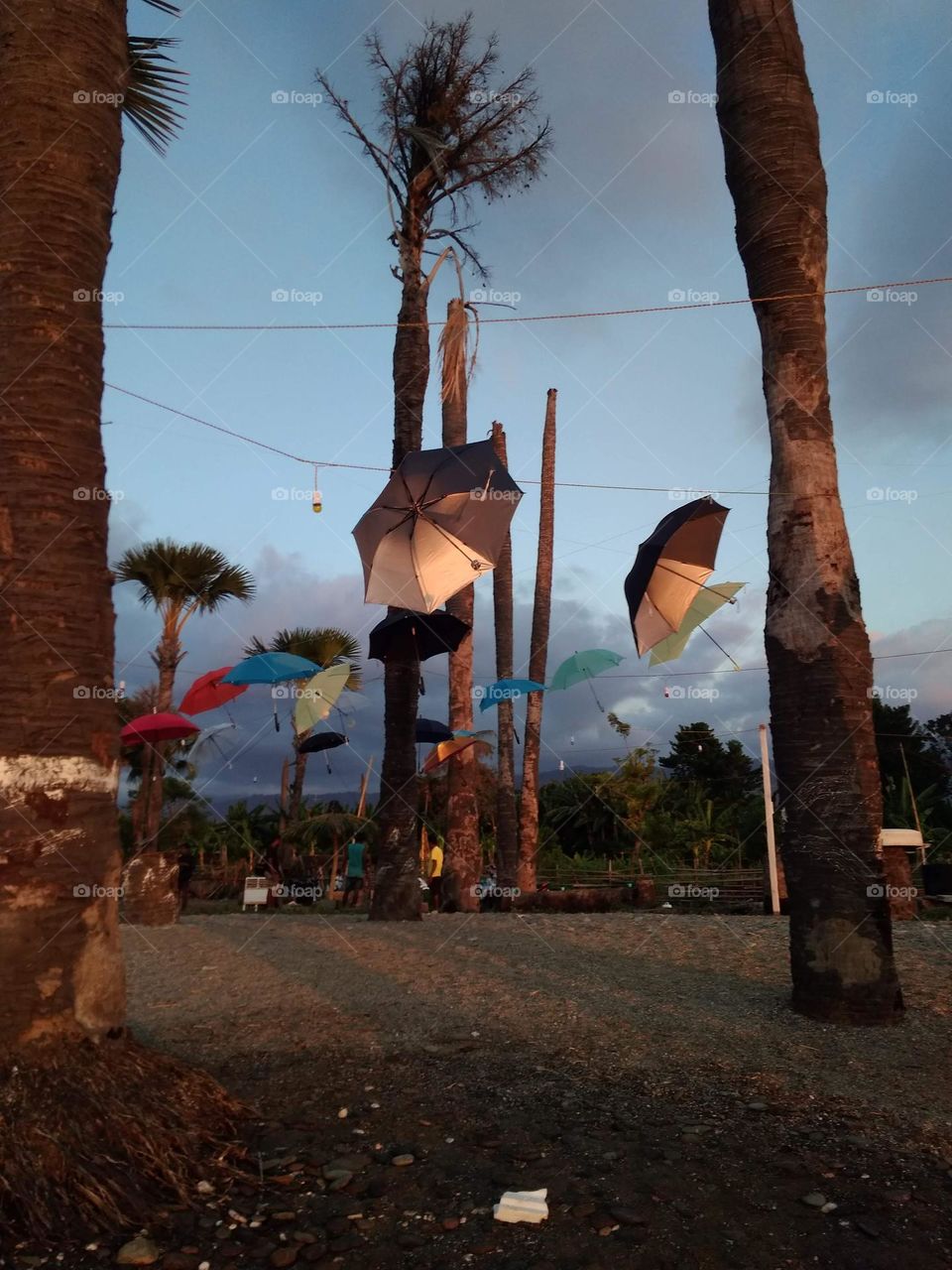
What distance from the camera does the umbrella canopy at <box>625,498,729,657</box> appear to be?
10.2 meters

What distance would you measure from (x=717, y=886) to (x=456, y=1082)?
55.7 ft

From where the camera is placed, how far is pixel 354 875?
61.9ft

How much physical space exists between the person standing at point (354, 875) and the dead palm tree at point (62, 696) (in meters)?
15.1

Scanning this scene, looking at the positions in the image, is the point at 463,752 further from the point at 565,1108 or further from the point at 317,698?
the point at 565,1108

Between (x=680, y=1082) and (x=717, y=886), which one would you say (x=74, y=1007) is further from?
(x=717, y=886)

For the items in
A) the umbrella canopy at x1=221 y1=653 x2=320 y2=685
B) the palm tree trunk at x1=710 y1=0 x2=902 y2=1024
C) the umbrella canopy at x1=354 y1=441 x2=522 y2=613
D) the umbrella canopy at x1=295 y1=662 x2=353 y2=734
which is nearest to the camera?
the palm tree trunk at x1=710 y1=0 x2=902 y2=1024

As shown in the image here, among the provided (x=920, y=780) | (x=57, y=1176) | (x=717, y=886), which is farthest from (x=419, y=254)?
(x=920, y=780)

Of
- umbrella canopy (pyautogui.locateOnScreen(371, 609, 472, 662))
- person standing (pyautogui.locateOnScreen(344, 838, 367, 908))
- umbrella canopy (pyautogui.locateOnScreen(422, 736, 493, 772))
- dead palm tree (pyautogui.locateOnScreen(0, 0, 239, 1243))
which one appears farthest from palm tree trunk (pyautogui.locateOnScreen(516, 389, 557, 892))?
dead palm tree (pyautogui.locateOnScreen(0, 0, 239, 1243))

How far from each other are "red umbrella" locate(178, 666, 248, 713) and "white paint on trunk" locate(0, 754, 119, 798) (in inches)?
571

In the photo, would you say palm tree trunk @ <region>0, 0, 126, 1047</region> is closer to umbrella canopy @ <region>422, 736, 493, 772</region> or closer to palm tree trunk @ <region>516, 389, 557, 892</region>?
umbrella canopy @ <region>422, 736, 493, 772</region>

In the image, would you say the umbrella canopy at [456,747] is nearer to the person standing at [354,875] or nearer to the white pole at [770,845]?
the person standing at [354,875]

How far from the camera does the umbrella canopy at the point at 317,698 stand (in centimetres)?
1848

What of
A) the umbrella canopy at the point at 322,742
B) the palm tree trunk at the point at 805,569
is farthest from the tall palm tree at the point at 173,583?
the palm tree trunk at the point at 805,569

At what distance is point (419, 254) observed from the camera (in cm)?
1346
